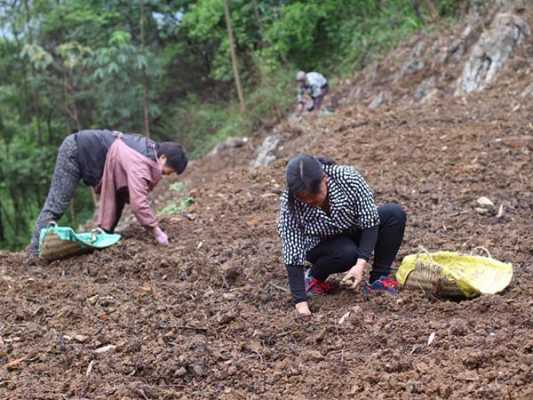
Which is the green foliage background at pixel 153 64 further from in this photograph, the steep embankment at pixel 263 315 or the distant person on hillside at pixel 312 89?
the steep embankment at pixel 263 315

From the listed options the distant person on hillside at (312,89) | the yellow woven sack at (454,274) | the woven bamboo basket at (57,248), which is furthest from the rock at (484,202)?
the distant person on hillside at (312,89)

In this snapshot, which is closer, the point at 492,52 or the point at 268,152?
the point at 492,52

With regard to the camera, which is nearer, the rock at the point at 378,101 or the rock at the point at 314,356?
the rock at the point at 314,356

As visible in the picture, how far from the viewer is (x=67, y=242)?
492 cm

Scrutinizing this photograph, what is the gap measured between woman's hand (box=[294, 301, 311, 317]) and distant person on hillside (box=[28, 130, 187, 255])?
193 centimetres

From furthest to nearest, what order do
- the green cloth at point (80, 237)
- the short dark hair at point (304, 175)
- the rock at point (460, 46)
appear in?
the rock at point (460, 46)
the green cloth at point (80, 237)
the short dark hair at point (304, 175)

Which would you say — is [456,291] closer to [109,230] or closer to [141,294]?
[141,294]

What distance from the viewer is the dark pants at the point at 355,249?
3625 mm

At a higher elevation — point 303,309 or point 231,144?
point 303,309

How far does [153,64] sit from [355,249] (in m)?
15.7

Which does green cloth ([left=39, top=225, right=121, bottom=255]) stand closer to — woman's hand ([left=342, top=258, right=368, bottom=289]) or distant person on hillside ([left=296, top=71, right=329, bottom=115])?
woman's hand ([left=342, top=258, right=368, bottom=289])

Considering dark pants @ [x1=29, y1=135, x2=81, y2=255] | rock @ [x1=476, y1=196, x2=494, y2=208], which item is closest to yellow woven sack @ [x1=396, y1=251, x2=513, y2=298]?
rock @ [x1=476, y1=196, x2=494, y2=208]

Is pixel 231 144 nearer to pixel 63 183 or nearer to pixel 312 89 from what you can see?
pixel 312 89

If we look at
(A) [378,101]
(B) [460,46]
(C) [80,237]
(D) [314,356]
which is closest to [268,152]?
(A) [378,101]
